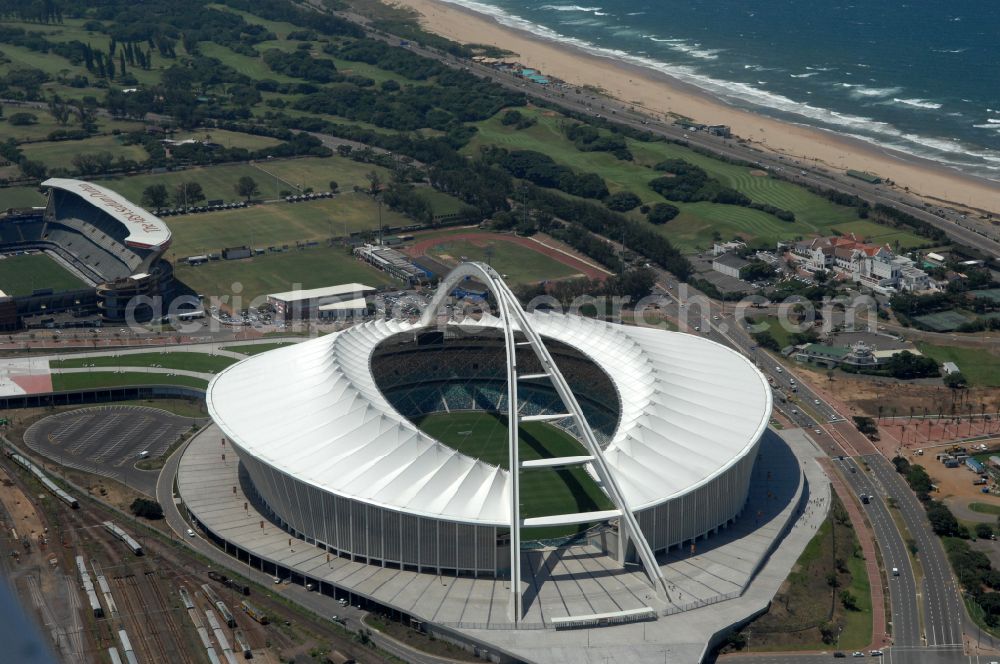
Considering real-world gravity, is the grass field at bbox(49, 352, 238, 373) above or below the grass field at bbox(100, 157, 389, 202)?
below

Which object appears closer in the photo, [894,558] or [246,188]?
[894,558]

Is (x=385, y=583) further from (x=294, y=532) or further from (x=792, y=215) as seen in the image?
(x=792, y=215)

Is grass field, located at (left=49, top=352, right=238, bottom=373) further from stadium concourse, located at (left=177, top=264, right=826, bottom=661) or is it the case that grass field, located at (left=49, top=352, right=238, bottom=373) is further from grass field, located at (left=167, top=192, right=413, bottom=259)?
grass field, located at (left=167, top=192, right=413, bottom=259)

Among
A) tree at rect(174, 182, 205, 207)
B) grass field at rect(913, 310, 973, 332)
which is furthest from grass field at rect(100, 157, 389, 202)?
grass field at rect(913, 310, 973, 332)

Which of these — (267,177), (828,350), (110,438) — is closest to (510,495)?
(110,438)

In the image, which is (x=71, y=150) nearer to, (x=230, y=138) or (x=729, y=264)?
(x=230, y=138)

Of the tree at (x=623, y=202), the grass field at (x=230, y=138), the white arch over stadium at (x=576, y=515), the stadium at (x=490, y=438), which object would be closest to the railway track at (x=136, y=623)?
the stadium at (x=490, y=438)

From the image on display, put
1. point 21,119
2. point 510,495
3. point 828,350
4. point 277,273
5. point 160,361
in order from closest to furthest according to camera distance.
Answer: point 510,495, point 160,361, point 828,350, point 277,273, point 21,119
